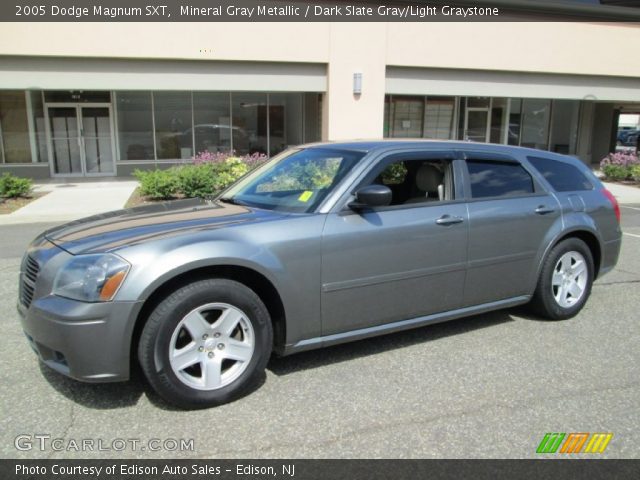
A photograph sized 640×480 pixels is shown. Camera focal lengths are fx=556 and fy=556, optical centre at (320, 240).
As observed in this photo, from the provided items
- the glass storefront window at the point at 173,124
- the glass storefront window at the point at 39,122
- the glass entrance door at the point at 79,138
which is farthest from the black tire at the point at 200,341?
the glass storefront window at the point at 39,122

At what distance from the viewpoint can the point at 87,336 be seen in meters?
3.12

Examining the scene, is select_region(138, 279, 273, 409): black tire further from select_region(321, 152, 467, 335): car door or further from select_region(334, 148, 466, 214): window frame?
select_region(334, 148, 466, 214): window frame

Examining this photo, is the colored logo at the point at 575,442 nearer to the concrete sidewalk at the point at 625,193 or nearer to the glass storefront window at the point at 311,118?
the concrete sidewalk at the point at 625,193

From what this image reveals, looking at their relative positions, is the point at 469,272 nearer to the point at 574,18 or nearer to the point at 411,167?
the point at 411,167

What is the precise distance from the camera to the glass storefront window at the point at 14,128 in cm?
1819

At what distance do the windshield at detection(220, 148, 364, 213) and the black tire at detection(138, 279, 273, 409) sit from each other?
2.75 feet

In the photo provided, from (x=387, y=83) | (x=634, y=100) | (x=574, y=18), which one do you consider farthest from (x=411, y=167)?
(x=634, y=100)

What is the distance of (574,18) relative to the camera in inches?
797

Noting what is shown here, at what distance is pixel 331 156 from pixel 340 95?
14.3 meters

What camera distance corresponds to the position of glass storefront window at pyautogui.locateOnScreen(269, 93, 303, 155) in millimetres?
20719

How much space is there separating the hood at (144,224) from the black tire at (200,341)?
16.6 inches

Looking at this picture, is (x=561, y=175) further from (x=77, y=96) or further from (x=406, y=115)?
(x=406, y=115)
